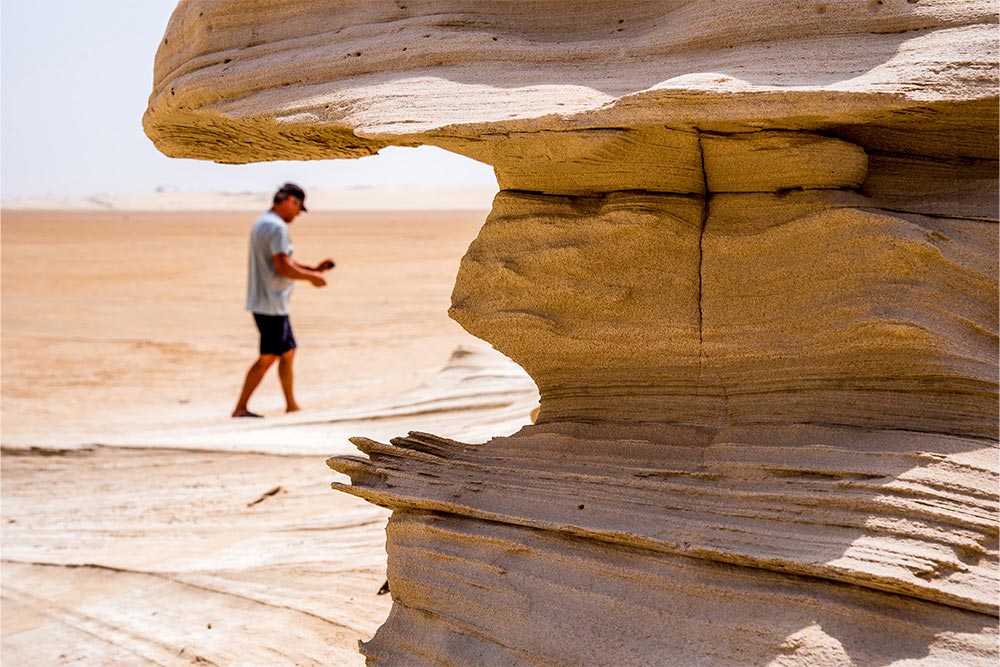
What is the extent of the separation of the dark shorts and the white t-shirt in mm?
64

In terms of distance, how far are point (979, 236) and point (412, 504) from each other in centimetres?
159

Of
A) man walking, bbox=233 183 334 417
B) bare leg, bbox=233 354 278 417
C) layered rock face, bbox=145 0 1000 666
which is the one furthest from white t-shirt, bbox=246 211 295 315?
layered rock face, bbox=145 0 1000 666

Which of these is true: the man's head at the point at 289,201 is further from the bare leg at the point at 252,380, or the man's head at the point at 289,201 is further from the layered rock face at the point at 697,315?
the layered rock face at the point at 697,315

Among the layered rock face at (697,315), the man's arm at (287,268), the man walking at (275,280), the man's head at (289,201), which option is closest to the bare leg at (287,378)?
the man walking at (275,280)

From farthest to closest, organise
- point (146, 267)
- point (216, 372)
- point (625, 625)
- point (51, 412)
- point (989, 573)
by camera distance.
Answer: point (146, 267)
point (216, 372)
point (51, 412)
point (625, 625)
point (989, 573)

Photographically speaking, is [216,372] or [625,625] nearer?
[625,625]

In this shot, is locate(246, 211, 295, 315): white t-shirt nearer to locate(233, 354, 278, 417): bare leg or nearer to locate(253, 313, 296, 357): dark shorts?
locate(253, 313, 296, 357): dark shorts

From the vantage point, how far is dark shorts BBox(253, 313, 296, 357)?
722 cm

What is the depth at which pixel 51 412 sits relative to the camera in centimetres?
822

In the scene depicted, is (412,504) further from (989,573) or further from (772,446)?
(989,573)

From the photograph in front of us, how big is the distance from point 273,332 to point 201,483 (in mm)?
2150

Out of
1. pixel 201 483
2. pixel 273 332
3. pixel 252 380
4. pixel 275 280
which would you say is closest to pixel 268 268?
pixel 275 280

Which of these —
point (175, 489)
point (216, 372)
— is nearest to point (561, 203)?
point (175, 489)

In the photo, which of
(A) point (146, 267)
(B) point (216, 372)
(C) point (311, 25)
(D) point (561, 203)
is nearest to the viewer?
(D) point (561, 203)
